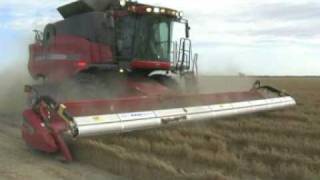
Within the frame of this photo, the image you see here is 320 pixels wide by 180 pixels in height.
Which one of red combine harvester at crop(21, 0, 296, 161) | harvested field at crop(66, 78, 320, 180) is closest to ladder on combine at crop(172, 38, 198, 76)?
red combine harvester at crop(21, 0, 296, 161)

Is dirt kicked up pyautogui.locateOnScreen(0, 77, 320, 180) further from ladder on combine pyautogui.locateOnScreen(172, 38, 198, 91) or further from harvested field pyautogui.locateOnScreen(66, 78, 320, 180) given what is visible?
ladder on combine pyautogui.locateOnScreen(172, 38, 198, 91)

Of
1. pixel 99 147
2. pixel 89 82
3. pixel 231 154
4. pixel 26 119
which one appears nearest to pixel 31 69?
pixel 89 82

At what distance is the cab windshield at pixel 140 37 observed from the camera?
399 inches

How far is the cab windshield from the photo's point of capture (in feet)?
33.2

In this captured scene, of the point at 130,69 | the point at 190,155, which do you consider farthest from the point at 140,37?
the point at 190,155

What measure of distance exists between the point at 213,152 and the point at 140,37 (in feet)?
12.8

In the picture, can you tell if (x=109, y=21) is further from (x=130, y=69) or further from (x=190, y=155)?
(x=190, y=155)

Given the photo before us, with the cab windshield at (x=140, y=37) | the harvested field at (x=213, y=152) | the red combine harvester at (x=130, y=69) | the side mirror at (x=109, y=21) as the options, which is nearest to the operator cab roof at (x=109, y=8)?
the red combine harvester at (x=130, y=69)

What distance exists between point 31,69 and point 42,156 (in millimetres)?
6074

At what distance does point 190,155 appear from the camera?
670 cm

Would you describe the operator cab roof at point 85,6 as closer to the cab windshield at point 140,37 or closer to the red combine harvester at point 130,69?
the red combine harvester at point 130,69

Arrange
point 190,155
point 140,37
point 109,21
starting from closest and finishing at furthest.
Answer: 1. point 190,155
2. point 109,21
3. point 140,37

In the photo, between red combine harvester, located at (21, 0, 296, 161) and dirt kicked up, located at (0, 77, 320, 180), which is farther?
red combine harvester, located at (21, 0, 296, 161)

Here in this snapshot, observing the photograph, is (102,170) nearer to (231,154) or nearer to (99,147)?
(99,147)
